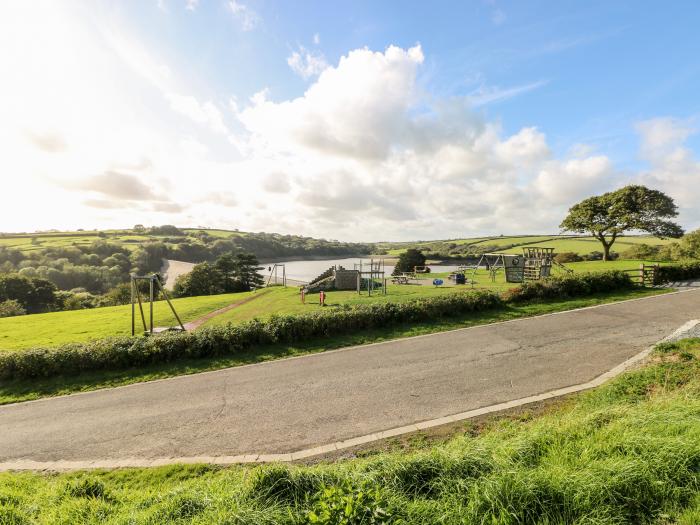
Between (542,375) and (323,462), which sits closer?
(323,462)

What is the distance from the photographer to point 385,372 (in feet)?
32.1

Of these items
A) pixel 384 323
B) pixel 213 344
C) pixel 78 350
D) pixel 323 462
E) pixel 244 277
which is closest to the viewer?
pixel 323 462

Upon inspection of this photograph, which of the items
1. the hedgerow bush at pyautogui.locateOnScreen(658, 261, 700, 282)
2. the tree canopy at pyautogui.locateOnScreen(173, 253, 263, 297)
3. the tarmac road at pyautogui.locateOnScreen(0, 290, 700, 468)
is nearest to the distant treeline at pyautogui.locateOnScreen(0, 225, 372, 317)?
the tree canopy at pyautogui.locateOnScreen(173, 253, 263, 297)

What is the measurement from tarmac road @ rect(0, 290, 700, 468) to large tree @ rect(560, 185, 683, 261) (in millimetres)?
37374

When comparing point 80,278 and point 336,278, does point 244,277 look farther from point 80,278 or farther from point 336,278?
point 80,278

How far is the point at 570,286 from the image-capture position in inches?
722

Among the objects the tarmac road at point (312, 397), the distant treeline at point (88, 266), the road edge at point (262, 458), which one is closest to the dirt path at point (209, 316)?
the tarmac road at point (312, 397)

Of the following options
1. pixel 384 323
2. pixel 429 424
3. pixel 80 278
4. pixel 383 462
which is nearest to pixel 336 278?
pixel 384 323

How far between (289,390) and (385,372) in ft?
9.91

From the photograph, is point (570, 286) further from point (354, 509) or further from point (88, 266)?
point (88, 266)

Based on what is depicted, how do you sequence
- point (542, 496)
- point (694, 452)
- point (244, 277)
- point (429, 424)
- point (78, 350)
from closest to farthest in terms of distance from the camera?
point (542, 496) < point (694, 452) < point (429, 424) < point (78, 350) < point (244, 277)

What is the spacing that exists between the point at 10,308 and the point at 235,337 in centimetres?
4466

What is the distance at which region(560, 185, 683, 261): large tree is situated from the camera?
40250 millimetres

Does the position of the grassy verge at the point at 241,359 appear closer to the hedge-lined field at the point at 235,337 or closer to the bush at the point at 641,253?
the hedge-lined field at the point at 235,337
